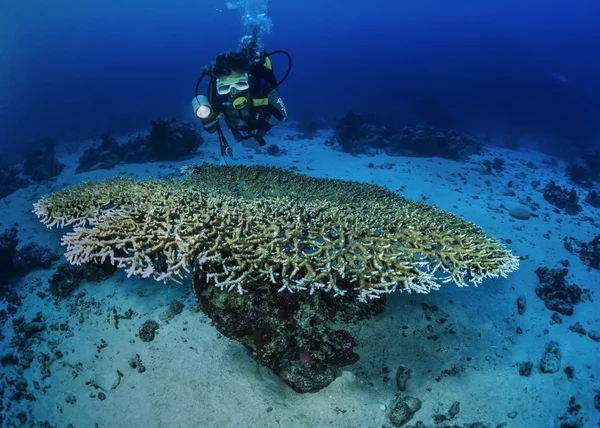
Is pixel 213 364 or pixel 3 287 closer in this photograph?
pixel 213 364

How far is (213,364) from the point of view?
157 inches

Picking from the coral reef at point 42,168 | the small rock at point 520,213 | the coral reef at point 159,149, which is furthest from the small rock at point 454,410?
the coral reef at point 42,168

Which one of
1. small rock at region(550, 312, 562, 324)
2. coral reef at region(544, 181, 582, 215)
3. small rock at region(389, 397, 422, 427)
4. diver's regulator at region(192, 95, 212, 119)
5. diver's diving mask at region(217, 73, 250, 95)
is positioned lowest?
coral reef at region(544, 181, 582, 215)

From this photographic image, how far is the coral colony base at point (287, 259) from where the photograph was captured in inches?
134

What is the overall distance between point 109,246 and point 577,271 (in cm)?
990

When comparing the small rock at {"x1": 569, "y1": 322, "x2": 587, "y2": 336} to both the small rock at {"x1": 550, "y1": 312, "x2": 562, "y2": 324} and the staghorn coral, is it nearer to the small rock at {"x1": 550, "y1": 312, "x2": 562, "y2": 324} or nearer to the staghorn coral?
the small rock at {"x1": 550, "y1": 312, "x2": 562, "y2": 324}

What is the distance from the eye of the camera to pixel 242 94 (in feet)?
22.5

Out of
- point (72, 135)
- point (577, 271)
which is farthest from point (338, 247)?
point (72, 135)

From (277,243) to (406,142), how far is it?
16449mm

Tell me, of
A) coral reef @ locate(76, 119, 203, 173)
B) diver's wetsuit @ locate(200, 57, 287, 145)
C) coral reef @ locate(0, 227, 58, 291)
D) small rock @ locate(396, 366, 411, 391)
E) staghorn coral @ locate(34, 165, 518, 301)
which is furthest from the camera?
coral reef @ locate(76, 119, 203, 173)

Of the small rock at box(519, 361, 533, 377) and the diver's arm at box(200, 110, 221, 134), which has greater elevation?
the diver's arm at box(200, 110, 221, 134)

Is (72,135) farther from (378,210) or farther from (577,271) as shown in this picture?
(577,271)

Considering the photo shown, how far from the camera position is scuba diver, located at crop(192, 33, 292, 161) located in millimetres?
6641

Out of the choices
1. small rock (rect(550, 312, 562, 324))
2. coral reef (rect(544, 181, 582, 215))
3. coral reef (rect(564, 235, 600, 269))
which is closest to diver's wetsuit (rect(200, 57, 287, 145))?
small rock (rect(550, 312, 562, 324))
